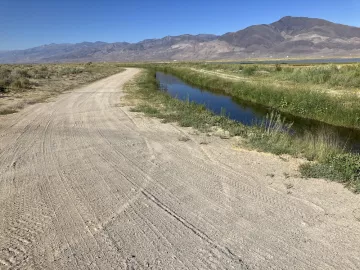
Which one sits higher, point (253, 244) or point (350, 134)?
point (253, 244)

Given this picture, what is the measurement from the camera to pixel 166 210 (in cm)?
561

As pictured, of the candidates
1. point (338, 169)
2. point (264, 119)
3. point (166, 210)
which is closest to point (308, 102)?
point (264, 119)

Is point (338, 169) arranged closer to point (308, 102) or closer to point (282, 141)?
point (282, 141)

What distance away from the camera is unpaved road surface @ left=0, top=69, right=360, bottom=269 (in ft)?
14.2

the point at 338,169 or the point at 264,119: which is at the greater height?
the point at 338,169

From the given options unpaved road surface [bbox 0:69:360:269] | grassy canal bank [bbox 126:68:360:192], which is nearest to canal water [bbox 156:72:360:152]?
grassy canal bank [bbox 126:68:360:192]

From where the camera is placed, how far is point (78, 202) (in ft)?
19.5

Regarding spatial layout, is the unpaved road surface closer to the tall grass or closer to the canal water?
the canal water

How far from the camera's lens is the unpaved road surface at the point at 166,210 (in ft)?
14.2

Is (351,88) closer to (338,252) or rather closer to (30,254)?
(338,252)

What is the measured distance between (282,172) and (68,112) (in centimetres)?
1202

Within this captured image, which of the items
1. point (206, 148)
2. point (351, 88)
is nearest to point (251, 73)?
point (351, 88)

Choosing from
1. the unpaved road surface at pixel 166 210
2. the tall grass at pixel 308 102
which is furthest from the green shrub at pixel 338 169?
the tall grass at pixel 308 102

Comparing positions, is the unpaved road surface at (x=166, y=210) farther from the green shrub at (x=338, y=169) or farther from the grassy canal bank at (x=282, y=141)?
the grassy canal bank at (x=282, y=141)
